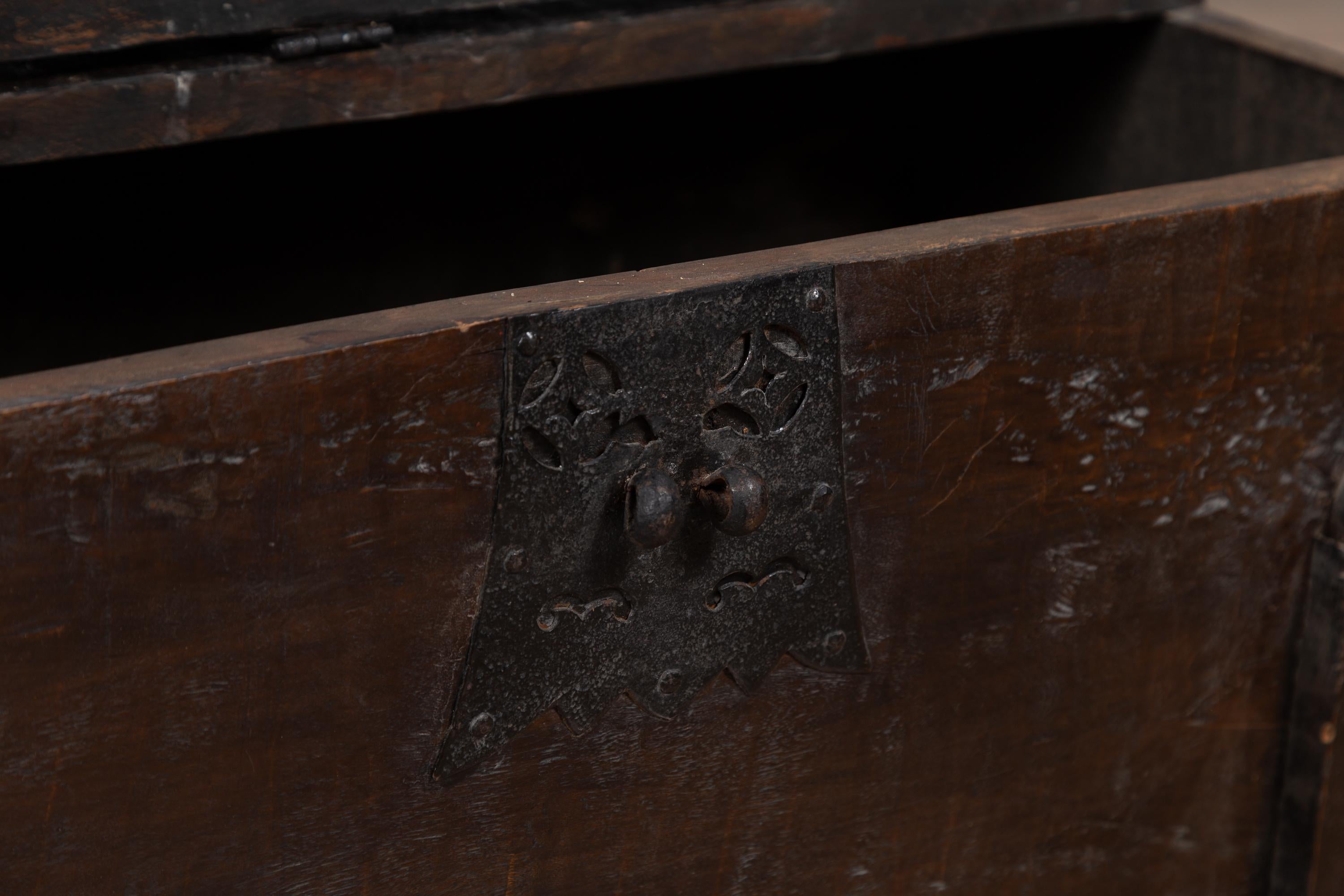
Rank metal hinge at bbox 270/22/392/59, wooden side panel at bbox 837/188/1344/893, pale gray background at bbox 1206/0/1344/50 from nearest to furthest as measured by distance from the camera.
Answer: wooden side panel at bbox 837/188/1344/893 < metal hinge at bbox 270/22/392/59 < pale gray background at bbox 1206/0/1344/50

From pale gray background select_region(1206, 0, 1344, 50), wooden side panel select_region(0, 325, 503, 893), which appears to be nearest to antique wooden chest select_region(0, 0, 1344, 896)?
wooden side panel select_region(0, 325, 503, 893)

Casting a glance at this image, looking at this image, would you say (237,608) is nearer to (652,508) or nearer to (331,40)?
(652,508)

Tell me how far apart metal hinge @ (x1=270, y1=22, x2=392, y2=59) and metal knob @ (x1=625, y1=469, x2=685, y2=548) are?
0.41 meters

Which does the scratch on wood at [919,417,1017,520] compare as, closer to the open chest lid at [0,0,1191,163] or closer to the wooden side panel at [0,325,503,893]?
the wooden side panel at [0,325,503,893]

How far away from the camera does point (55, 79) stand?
33.7 inches

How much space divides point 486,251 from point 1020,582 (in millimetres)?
656

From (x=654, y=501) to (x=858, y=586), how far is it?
0.55 feet

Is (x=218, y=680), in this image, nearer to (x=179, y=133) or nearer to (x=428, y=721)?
(x=428, y=721)

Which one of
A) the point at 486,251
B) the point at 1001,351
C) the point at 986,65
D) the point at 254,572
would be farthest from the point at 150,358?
the point at 986,65

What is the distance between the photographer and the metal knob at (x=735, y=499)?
71cm

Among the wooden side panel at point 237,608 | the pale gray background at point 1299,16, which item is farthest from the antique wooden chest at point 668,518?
the pale gray background at point 1299,16

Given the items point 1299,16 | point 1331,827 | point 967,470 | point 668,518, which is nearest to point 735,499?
point 668,518

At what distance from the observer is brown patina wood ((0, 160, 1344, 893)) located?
2.11 ft

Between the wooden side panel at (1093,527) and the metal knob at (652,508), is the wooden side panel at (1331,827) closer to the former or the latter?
the wooden side panel at (1093,527)
